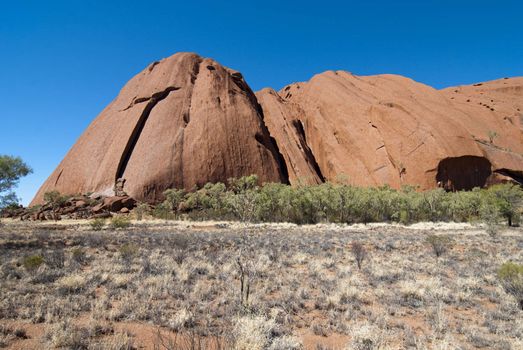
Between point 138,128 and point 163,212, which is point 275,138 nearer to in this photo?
point 138,128

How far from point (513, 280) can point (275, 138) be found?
59035mm

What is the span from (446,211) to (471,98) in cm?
4640

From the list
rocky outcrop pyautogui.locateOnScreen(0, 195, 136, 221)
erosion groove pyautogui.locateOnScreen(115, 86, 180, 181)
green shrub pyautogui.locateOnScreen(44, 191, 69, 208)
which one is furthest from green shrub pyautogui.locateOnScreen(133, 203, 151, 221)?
green shrub pyautogui.locateOnScreen(44, 191, 69, 208)

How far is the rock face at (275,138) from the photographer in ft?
169

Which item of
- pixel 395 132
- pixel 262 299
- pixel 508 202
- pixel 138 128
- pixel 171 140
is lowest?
pixel 262 299

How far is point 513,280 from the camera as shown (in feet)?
29.3

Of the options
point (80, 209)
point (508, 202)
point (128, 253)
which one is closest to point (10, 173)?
point (128, 253)

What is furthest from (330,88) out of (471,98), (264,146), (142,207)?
(142,207)

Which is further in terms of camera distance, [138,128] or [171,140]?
[138,128]

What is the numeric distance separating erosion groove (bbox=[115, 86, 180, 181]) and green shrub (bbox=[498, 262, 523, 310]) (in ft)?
163

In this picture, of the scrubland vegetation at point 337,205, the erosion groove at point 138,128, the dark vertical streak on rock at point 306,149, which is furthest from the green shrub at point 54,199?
the dark vertical streak on rock at point 306,149

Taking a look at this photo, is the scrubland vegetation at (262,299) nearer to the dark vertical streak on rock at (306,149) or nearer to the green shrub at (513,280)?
the green shrub at (513,280)

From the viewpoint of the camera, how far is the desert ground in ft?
18.3

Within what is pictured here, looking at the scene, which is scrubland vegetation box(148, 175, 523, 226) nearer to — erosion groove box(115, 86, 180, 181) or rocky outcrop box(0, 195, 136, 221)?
rocky outcrop box(0, 195, 136, 221)
